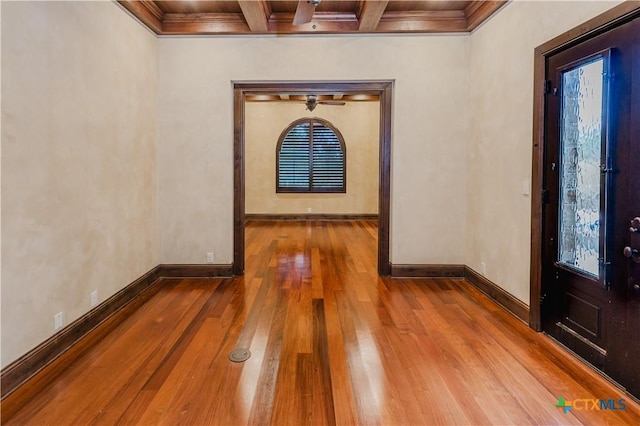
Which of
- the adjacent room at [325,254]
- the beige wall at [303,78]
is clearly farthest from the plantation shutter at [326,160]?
the beige wall at [303,78]

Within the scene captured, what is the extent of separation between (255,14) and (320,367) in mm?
3564

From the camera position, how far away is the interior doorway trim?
4.59 m

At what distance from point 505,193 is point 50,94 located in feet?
13.1

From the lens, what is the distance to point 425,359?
2.65 meters

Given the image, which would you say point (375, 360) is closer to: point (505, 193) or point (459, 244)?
point (505, 193)

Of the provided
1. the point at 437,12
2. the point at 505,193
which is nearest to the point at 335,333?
the point at 505,193

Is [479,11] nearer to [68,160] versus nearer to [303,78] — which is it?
[303,78]

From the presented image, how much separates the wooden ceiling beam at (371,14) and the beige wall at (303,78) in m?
0.20

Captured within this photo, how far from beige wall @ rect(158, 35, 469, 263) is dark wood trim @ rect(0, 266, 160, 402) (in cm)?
108

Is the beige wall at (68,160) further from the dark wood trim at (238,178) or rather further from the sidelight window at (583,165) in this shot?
the sidelight window at (583,165)

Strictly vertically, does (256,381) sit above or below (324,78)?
below

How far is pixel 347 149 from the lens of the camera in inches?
389

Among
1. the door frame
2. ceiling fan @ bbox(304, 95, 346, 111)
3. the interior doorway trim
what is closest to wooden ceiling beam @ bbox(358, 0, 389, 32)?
the interior doorway trim

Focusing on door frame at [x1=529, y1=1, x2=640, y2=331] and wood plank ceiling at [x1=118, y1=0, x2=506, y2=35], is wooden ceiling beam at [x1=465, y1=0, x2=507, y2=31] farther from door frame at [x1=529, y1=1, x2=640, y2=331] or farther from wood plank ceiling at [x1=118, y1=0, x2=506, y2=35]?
door frame at [x1=529, y1=1, x2=640, y2=331]
